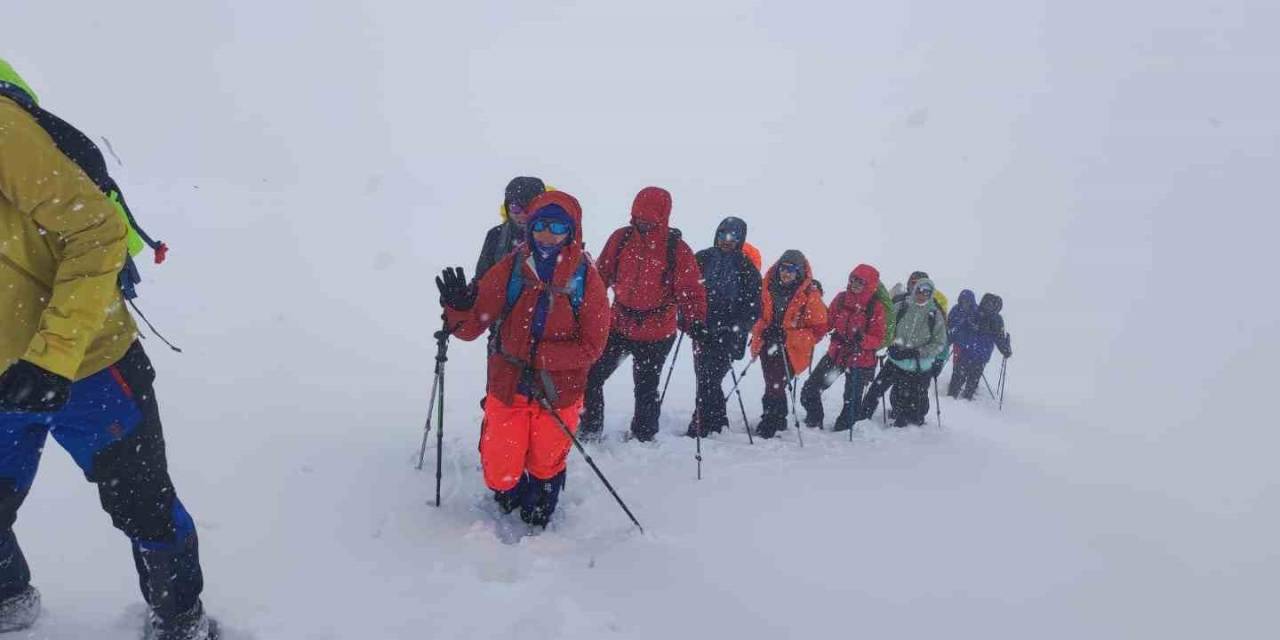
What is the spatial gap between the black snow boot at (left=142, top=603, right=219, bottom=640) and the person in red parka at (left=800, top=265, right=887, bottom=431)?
7.29 m

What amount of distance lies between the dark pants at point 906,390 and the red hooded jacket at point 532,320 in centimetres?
645

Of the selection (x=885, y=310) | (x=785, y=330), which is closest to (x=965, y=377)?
(x=885, y=310)

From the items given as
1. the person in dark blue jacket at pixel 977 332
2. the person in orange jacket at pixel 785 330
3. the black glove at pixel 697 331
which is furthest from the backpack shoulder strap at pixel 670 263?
the person in dark blue jacket at pixel 977 332

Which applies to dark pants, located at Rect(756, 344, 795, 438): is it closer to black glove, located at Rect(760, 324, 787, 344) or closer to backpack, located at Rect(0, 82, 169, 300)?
black glove, located at Rect(760, 324, 787, 344)

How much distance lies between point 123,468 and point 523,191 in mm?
3395

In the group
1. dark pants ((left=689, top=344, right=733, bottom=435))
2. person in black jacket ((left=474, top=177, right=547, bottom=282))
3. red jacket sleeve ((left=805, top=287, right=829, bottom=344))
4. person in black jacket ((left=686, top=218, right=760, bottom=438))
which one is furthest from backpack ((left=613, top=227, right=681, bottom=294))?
red jacket sleeve ((left=805, top=287, right=829, bottom=344))

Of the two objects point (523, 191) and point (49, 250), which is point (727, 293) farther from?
point (49, 250)

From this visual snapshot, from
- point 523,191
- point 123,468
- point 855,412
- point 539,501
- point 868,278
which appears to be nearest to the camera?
point 123,468

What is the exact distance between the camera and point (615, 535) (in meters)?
4.55

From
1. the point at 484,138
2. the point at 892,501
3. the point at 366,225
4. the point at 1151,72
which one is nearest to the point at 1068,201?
the point at 484,138

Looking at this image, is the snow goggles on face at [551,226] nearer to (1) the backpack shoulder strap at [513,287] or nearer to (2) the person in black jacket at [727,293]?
(1) the backpack shoulder strap at [513,287]

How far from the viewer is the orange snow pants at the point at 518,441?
14.1ft

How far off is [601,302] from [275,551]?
2.36m

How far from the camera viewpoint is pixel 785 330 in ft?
26.7
